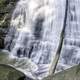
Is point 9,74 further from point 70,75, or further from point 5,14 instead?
point 5,14

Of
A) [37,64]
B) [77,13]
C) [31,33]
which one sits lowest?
[37,64]

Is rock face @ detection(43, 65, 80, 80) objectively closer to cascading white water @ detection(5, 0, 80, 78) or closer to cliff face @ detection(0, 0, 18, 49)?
cascading white water @ detection(5, 0, 80, 78)

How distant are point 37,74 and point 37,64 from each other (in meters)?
1.79

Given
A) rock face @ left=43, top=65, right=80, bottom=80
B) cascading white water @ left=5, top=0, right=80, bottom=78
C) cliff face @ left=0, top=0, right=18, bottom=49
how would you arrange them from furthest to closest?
cliff face @ left=0, top=0, right=18, bottom=49, cascading white water @ left=5, top=0, right=80, bottom=78, rock face @ left=43, top=65, right=80, bottom=80

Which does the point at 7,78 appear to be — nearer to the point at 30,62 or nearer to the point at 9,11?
the point at 30,62

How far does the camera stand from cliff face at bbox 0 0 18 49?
15.1m

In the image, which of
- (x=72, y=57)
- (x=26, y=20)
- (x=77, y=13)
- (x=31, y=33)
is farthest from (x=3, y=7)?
(x=72, y=57)

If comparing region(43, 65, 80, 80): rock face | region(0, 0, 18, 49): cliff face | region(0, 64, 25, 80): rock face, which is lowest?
region(0, 64, 25, 80): rock face

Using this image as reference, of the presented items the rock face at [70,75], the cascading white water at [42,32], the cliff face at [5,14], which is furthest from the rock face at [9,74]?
the cliff face at [5,14]

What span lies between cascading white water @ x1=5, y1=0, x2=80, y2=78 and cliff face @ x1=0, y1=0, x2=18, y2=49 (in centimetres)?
29

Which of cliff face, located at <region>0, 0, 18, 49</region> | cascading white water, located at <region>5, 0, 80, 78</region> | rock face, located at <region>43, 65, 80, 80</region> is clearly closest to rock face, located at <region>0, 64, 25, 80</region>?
rock face, located at <region>43, 65, 80, 80</region>

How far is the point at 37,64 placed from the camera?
38.2 feet

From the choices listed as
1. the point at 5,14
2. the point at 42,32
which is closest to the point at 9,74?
the point at 42,32

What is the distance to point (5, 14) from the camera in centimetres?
1559
